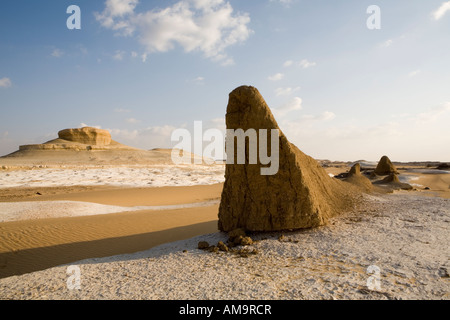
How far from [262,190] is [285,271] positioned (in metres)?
1.82

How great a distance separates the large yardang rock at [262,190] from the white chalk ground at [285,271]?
29 centimetres

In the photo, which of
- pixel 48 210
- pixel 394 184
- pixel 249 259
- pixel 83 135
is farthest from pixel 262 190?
pixel 83 135

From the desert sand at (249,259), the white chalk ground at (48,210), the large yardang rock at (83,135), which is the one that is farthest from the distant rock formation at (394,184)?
the large yardang rock at (83,135)

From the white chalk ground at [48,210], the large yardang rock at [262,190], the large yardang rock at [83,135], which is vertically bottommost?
the white chalk ground at [48,210]

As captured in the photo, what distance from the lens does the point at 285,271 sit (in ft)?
10.8

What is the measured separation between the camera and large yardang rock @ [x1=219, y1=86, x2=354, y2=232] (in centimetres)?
479

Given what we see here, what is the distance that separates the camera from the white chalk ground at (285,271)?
2760 mm

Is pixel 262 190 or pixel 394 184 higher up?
pixel 262 190

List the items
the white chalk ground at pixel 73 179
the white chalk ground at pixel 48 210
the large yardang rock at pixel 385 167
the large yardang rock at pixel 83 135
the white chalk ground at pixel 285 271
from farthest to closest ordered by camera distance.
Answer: the large yardang rock at pixel 83 135 < the white chalk ground at pixel 73 179 < the large yardang rock at pixel 385 167 < the white chalk ground at pixel 48 210 < the white chalk ground at pixel 285 271

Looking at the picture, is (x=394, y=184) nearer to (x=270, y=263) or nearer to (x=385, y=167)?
(x=385, y=167)

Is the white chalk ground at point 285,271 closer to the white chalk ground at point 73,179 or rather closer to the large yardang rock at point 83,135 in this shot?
the white chalk ground at point 73,179
